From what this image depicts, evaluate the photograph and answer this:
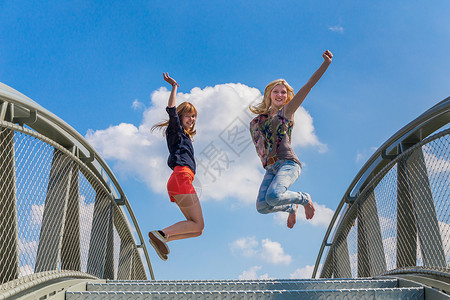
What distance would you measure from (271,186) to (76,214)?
6.76 feet

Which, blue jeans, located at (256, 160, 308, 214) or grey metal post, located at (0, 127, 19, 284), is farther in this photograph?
blue jeans, located at (256, 160, 308, 214)

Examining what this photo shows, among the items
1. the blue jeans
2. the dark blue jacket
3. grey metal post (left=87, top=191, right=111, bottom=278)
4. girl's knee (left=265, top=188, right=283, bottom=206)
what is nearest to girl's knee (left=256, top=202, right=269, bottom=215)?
the blue jeans

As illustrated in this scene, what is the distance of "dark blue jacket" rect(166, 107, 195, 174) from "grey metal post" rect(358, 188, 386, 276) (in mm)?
2536

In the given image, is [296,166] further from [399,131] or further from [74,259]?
[74,259]

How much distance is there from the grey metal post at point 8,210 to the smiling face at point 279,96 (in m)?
2.68

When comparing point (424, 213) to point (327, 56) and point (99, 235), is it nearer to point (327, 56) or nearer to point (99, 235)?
point (327, 56)

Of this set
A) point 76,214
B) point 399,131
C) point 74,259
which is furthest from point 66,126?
point 399,131

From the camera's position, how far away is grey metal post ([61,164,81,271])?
15.6 ft

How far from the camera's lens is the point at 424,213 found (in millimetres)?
4387

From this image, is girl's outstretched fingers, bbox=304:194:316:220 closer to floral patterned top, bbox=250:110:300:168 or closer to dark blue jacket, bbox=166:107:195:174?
floral patterned top, bbox=250:110:300:168

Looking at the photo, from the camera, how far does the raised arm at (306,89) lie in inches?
186

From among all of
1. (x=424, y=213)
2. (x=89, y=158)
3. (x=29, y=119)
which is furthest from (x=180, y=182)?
(x=424, y=213)

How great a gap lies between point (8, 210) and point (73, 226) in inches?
55.8

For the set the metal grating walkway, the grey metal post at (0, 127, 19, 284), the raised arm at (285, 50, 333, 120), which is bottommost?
the metal grating walkway
